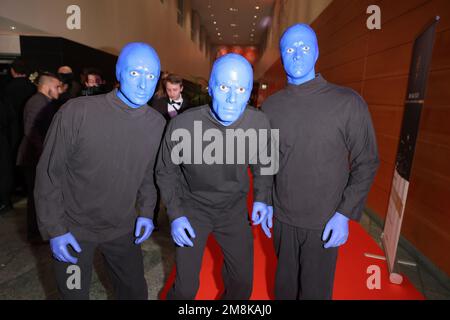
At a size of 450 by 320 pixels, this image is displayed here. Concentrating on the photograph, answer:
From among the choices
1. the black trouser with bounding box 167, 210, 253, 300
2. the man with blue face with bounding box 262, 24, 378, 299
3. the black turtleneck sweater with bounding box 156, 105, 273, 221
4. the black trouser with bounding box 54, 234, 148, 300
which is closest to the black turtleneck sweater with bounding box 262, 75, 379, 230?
the man with blue face with bounding box 262, 24, 378, 299

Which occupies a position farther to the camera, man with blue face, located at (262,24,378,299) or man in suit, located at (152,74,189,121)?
man in suit, located at (152,74,189,121)

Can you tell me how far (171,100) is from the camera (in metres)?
3.07

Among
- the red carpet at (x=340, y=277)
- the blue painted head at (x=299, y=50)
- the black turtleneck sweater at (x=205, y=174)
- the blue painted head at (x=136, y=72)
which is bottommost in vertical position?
the red carpet at (x=340, y=277)

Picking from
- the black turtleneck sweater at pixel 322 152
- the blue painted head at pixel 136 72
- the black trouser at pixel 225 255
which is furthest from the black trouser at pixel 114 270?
the black turtleneck sweater at pixel 322 152

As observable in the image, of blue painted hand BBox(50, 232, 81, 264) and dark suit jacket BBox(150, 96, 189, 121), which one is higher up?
dark suit jacket BBox(150, 96, 189, 121)

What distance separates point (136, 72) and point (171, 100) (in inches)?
72.7

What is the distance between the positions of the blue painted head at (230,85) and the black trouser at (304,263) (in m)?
0.63

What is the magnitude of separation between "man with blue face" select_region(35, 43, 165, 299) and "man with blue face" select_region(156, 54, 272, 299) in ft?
0.47

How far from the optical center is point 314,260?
1392 millimetres

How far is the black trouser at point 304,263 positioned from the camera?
54.8 inches

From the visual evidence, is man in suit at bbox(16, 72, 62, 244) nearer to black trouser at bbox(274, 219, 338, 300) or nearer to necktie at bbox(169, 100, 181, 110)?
necktie at bbox(169, 100, 181, 110)

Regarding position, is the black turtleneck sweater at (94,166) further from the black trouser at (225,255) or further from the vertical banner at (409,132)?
the vertical banner at (409,132)

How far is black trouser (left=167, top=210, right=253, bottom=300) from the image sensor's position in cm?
136
